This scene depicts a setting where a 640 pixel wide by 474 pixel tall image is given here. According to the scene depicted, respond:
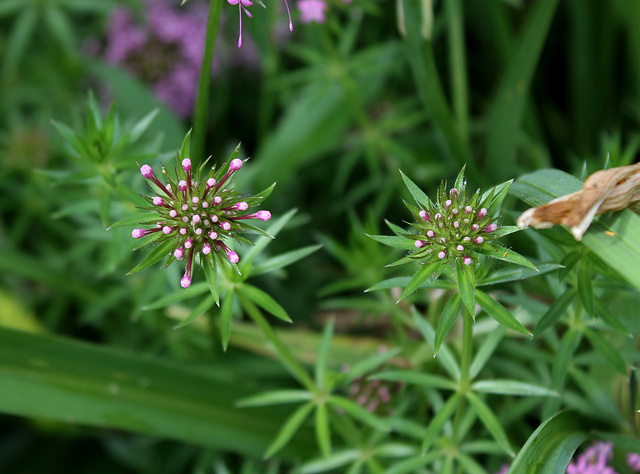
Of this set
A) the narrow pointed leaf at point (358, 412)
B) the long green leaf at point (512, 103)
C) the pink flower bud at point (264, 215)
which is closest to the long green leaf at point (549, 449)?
the narrow pointed leaf at point (358, 412)

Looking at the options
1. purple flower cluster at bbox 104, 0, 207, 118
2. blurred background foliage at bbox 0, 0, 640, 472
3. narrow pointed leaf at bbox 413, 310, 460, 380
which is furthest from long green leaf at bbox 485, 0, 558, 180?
purple flower cluster at bbox 104, 0, 207, 118

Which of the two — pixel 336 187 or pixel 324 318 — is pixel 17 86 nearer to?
pixel 336 187

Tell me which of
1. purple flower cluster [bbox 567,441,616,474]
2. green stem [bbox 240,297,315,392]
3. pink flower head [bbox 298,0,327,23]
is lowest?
purple flower cluster [bbox 567,441,616,474]

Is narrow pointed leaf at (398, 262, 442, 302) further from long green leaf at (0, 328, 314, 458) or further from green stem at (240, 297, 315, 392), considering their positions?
long green leaf at (0, 328, 314, 458)

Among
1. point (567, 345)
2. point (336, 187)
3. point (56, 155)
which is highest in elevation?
point (56, 155)

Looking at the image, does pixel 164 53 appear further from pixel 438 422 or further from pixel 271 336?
pixel 438 422

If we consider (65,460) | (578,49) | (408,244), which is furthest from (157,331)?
(578,49)
